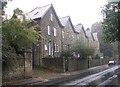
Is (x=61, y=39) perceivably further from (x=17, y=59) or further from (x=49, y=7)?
(x=17, y=59)

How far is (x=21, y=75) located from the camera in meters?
23.4

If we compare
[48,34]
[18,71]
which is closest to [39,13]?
[48,34]

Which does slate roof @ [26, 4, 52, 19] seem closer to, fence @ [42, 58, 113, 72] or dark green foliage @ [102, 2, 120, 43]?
fence @ [42, 58, 113, 72]

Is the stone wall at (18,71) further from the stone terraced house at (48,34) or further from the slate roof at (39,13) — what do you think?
the slate roof at (39,13)

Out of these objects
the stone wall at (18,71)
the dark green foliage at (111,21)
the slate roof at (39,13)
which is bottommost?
the stone wall at (18,71)

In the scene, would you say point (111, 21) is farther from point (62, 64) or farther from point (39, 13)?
point (39, 13)

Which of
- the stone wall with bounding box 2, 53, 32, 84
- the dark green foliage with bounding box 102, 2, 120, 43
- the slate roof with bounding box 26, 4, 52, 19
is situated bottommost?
the stone wall with bounding box 2, 53, 32, 84

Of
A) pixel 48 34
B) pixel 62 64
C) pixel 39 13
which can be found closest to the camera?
pixel 62 64

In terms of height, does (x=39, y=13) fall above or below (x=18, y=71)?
above

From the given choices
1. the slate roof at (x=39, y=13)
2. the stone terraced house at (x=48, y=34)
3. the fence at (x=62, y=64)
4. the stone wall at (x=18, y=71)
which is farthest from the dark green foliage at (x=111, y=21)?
the slate roof at (x=39, y=13)

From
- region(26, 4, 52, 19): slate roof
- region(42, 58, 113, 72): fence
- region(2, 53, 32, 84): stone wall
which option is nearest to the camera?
region(2, 53, 32, 84): stone wall

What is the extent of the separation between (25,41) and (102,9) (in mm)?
8626

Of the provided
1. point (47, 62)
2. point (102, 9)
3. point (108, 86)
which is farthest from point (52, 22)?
point (108, 86)

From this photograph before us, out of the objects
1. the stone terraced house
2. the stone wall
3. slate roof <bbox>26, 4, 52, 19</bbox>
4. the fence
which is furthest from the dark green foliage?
slate roof <bbox>26, 4, 52, 19</bbox>
